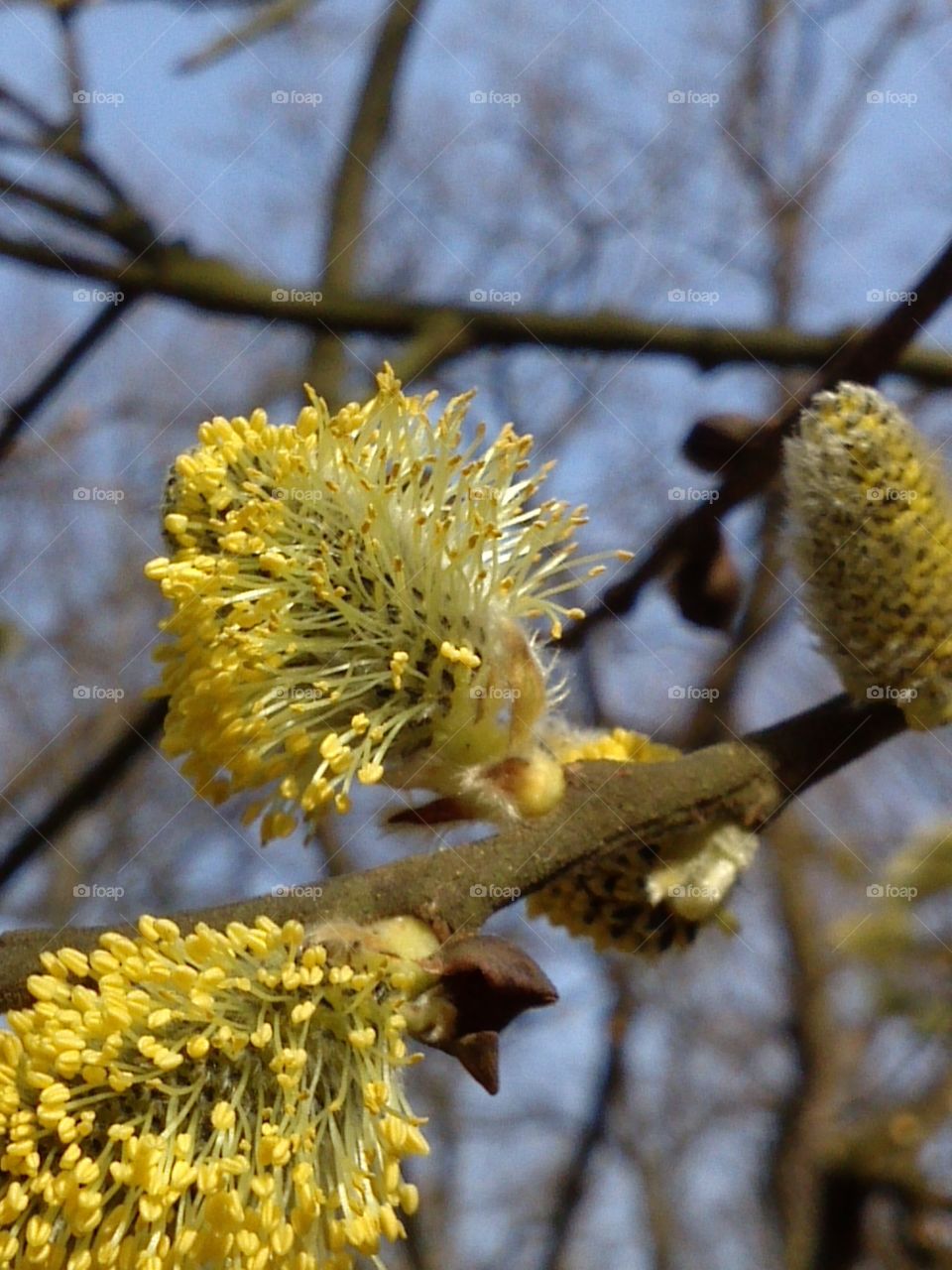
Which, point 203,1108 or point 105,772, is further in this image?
point 105,772

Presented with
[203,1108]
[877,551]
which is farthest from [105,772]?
[877,551]

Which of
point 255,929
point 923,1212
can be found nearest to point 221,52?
point 255,929

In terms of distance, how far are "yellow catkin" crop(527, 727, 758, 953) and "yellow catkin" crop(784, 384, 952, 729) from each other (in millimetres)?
217

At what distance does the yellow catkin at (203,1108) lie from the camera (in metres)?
1.01

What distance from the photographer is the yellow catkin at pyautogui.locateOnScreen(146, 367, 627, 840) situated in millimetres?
1228

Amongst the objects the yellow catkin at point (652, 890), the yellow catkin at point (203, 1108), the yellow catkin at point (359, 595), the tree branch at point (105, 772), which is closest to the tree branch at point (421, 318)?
the tree branch at point (105, 772)

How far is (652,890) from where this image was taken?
126 centimetres

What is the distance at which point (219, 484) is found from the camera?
4.16 ft

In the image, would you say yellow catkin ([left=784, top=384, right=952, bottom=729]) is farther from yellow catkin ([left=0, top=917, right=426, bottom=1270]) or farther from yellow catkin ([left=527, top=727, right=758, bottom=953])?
yellow catkin ([left=0, top=917, right=426, bottom=1270])

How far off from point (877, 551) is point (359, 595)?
506 millimetres

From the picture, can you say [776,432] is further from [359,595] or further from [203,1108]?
[203,1108]

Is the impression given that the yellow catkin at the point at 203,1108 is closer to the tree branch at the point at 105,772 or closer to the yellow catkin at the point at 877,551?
the yellow catkin at the point at 877,551

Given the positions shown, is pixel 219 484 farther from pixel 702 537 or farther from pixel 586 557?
pixel 702 537

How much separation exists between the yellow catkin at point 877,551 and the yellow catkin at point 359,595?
25 centimetres
